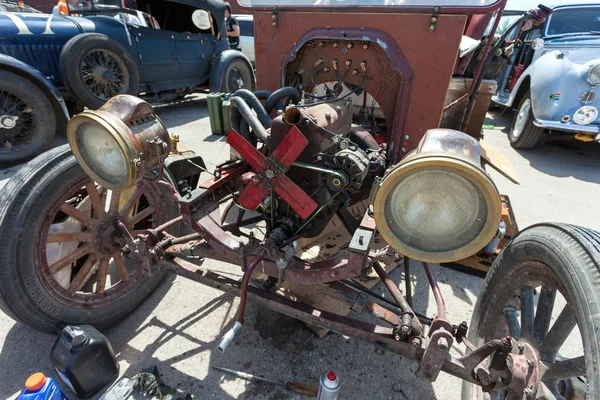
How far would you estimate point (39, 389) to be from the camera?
124 cm

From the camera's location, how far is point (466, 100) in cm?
258

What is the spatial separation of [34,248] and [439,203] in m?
1.80

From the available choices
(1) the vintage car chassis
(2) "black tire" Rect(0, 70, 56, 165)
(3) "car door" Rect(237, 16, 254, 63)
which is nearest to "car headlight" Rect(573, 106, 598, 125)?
(1) the vintage car chassis

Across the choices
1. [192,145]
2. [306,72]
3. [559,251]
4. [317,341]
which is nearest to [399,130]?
[306,72]

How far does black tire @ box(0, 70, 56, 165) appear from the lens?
356 centimetres

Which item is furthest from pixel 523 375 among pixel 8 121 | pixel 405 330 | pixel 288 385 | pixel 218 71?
pixel 218 71

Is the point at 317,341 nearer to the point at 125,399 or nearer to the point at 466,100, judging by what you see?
the point at 125,399

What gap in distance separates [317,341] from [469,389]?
0.78 metres

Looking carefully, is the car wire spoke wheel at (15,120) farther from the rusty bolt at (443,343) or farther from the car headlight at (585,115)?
the car headlight at (585,115)

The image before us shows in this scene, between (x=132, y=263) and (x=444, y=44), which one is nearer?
(x=444, y=44)

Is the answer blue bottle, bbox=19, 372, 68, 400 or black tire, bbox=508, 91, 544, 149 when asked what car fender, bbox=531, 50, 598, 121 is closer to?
black tire, bbox=508, 91, 544, 149

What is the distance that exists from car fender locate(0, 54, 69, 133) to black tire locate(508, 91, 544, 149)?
6680 mm

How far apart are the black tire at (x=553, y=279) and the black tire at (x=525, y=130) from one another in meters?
4.79

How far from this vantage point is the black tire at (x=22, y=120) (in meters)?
3.56
